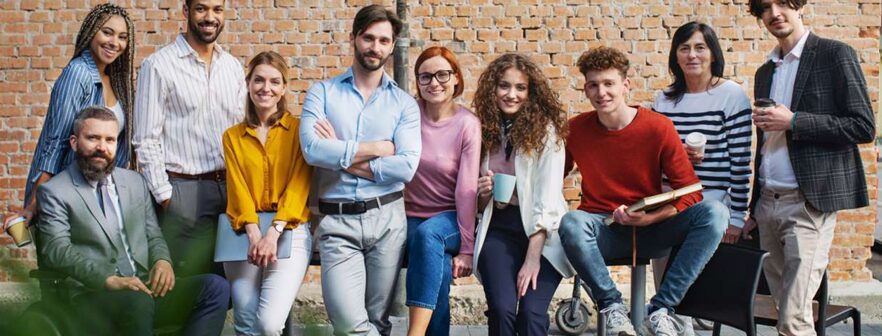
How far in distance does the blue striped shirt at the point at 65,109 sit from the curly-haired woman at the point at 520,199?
170cm

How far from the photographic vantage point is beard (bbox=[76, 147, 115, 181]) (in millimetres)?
3541

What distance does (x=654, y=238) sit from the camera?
3783mm

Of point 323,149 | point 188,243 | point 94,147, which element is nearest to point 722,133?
point 323,149

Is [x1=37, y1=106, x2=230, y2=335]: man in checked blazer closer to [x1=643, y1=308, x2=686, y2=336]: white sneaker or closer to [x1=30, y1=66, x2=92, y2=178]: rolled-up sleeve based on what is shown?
[x1=30, y1=66, x2=92, y2=178]: rolled-up sleeve

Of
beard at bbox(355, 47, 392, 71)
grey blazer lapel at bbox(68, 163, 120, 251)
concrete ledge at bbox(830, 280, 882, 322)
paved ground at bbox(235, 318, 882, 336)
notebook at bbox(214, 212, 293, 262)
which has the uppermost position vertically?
beard at bbox(355, 47, 392, 71)

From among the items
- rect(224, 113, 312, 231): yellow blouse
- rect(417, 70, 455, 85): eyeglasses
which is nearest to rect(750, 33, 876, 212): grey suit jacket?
rect(417, 70, 455, 85): eyeglasses

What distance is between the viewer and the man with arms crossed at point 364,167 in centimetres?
365

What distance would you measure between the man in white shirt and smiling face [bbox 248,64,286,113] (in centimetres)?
23

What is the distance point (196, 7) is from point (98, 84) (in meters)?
0.55

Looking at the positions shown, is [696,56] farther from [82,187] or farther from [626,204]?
[82,187]

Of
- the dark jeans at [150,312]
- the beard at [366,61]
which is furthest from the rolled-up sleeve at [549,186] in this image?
the dark jeans at [150,312]

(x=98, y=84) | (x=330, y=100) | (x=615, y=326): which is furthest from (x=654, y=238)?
(x=98, y=84)

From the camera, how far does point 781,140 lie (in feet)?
12.9

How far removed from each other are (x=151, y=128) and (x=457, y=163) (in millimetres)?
1339
